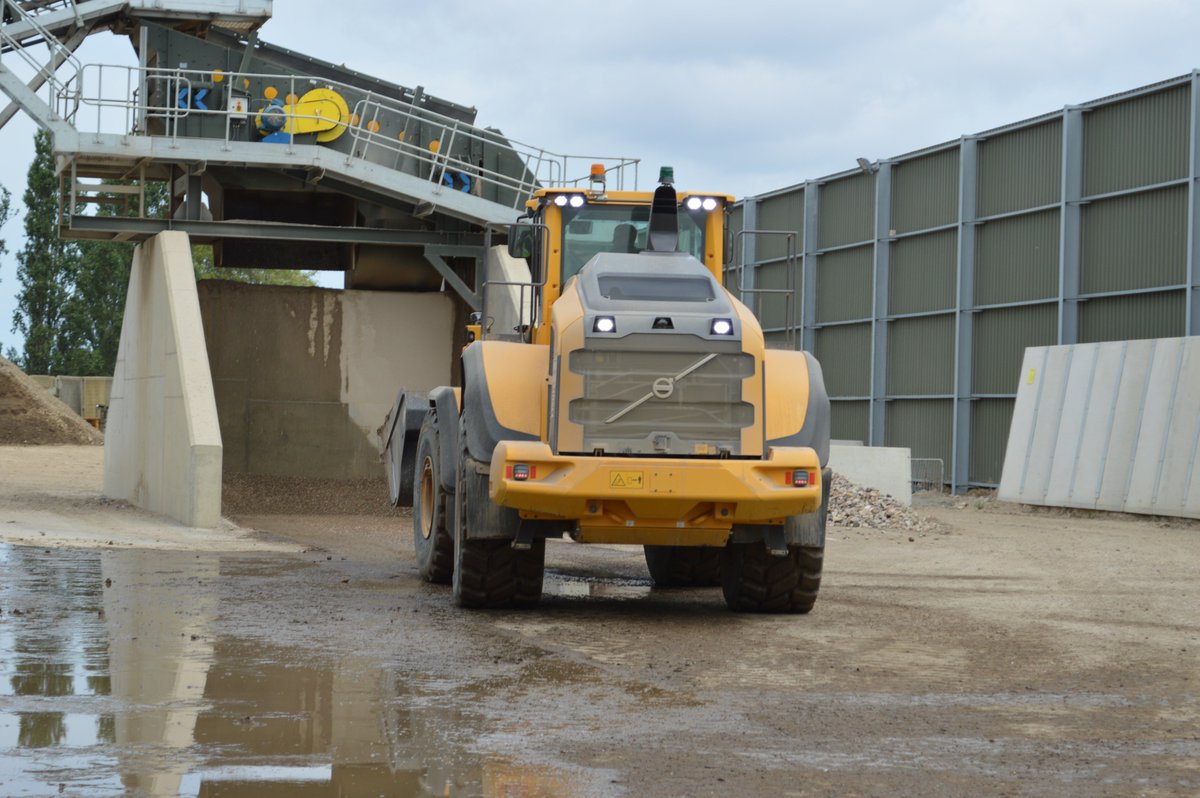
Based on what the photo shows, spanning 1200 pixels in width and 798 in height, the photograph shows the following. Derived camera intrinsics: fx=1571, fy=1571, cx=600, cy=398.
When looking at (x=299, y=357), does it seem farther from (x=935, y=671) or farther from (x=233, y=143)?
(x=935, y=671)

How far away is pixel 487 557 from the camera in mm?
11664

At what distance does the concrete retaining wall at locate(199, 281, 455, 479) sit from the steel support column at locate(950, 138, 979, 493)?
35.0 ft

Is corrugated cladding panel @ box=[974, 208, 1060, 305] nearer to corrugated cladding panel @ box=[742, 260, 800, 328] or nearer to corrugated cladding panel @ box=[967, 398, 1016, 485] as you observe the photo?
corrugated cladding panel @ box=[967, 398, 1016, 485]

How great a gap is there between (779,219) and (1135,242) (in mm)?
12726

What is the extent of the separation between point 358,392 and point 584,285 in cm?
1560

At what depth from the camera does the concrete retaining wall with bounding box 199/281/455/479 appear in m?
26.3

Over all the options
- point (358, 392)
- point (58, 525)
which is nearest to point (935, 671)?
point (58, 525)

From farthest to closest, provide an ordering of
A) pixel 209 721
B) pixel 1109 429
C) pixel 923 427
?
pixel 923 427 → pixel 1109 429 → pixel 209 721

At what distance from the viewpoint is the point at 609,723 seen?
7.35 metres

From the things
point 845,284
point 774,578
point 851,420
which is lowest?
point 774,578

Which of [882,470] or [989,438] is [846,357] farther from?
[882,470]

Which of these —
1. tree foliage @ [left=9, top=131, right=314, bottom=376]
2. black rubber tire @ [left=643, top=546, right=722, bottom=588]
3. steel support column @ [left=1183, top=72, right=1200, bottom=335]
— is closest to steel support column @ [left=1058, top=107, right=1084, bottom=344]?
steel support column @ [left=1183, top=72, right=1200, bottom=335]

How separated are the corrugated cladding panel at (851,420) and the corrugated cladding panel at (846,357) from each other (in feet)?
0.96

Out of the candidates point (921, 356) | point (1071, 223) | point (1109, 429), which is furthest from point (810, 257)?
point (1109, 429)
